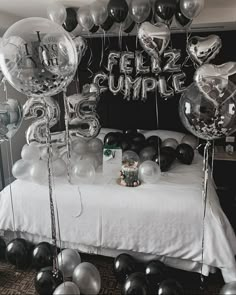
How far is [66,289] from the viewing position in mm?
1739

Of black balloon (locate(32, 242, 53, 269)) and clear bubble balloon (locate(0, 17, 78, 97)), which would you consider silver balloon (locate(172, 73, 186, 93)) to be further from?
black balloon (locate(32, 242, 53, 269))

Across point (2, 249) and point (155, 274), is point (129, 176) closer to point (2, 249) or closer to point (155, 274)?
point (155, 274)

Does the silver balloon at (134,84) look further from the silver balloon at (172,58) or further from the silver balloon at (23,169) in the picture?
the silver balloon at (23,169)

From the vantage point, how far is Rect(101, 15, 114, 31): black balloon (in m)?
2.40

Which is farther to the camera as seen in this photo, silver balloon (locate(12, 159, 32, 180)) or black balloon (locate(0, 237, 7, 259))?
silver balloon (locate(12, 159, 32, 180))

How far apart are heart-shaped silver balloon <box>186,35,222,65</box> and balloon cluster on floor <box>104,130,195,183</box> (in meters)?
0.85

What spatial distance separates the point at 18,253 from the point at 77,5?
79.5 inches

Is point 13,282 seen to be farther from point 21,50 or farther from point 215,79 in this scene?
point 215,79

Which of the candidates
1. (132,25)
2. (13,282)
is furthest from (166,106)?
(13,282)

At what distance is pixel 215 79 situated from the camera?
5.99 ft

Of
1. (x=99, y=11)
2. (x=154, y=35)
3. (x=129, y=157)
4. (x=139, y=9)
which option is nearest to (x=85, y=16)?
(x=99, y=11)

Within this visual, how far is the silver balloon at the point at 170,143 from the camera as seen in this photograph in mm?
3025

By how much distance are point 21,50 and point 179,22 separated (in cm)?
137

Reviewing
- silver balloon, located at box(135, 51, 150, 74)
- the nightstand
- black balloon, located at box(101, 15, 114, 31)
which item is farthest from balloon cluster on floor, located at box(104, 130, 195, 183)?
black balloon, located at box(101, 15, 114, 31)
